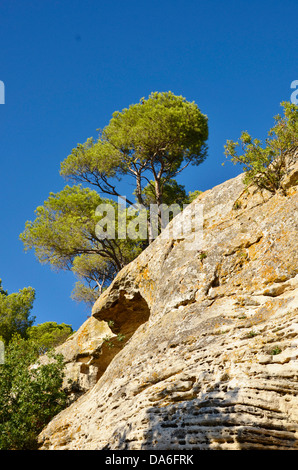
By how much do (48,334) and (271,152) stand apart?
762 inches

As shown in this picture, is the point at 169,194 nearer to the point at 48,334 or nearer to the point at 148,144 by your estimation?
the point at 148,144

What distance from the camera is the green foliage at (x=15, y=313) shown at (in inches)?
969

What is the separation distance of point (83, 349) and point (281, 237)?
9.23 meters

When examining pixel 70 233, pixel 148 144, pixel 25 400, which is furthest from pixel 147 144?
pixel 25 400

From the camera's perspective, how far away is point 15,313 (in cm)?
2528

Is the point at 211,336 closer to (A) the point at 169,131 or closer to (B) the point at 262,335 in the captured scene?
(B) the point at 262,335

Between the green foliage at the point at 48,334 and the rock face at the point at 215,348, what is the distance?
45.9ft

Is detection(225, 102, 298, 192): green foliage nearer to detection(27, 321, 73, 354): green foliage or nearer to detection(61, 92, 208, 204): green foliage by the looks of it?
detection(61, 92, 208, 204): green foliage

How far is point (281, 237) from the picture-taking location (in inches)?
345

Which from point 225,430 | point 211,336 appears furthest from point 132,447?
point 211,336

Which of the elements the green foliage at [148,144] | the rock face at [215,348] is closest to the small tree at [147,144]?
the green foliage at [148,144]

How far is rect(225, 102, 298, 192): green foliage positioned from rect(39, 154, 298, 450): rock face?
358 millimetres

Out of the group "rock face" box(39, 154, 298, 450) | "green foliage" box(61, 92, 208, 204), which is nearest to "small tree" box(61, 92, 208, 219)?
"green foliage" box(61, 92, 208, 204)

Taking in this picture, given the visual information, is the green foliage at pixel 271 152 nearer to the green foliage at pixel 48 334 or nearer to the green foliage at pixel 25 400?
the green foliage at pixel 25 400
